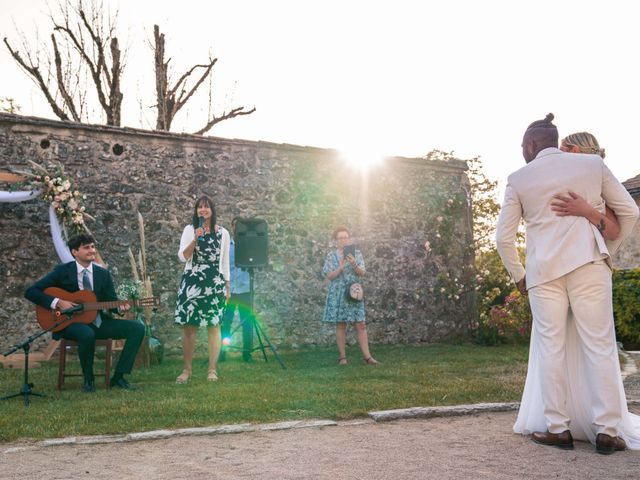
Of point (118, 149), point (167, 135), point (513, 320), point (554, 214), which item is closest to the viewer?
point (554, 214)

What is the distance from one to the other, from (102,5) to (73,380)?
15.6 m

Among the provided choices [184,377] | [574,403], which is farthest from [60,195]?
[574,403]

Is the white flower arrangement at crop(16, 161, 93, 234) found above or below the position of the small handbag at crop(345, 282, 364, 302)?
above

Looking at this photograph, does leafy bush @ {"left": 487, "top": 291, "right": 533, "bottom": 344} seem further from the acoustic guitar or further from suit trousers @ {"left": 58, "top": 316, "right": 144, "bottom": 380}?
the acoustic guitar

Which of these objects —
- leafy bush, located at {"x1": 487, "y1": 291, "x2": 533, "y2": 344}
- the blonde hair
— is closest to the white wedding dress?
the blonde hair

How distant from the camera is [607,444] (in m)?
3.43

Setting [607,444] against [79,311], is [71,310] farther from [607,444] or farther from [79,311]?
[607,444]

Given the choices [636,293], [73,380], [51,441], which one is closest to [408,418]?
[51,441]

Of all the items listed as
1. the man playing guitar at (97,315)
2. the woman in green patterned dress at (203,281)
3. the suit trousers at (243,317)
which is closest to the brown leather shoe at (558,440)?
the woman in green patterned dress at (203,281)

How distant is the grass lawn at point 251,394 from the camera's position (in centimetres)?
441

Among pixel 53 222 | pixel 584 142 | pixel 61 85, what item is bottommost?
pixel 53 222

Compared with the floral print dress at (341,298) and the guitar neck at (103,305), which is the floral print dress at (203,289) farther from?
the floral print dress at (341,298)

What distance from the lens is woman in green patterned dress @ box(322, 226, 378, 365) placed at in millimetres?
7914

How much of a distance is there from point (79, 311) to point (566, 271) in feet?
14.5
